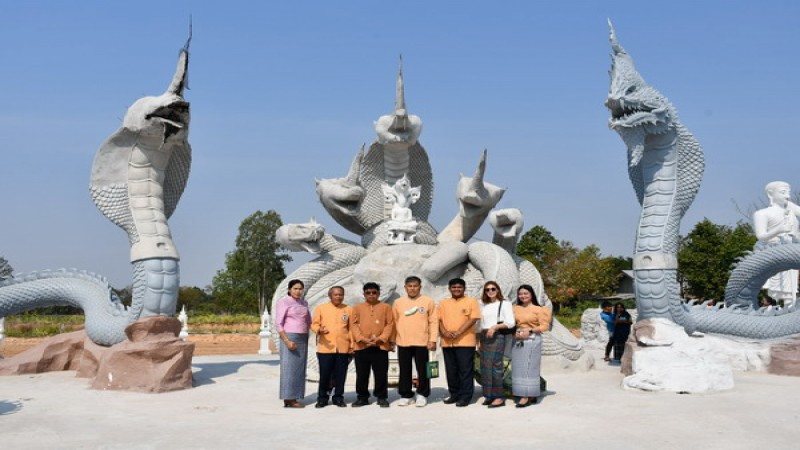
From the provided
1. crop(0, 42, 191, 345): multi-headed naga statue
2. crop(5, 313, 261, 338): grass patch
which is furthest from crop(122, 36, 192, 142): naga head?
crop(5, 313, 261, 338): grass patch

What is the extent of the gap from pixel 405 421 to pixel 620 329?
5296mm

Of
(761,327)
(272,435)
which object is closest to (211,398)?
(272,435)

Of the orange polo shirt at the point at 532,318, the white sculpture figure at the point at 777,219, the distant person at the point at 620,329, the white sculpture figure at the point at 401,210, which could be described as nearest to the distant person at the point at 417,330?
the orange polo shirt at the point at 532,318

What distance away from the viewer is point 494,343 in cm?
574

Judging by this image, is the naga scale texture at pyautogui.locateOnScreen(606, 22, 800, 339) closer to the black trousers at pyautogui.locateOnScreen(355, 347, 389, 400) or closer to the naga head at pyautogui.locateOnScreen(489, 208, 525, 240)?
the naga head at pyautogui.locateOnScreen(489, 208, 525, 240)

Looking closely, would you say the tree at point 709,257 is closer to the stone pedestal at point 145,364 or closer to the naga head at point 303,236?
the naga head at point 303,236

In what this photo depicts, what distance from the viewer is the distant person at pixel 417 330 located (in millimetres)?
5715

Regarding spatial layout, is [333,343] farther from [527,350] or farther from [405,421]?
[527,350]

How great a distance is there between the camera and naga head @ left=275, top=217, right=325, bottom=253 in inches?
353

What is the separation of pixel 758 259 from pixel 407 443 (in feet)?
22.4

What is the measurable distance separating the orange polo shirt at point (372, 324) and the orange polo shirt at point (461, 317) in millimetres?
467

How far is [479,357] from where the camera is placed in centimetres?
593

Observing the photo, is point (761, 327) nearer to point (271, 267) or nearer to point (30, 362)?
point (30, 362)

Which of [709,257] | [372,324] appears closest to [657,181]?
[372,324]
